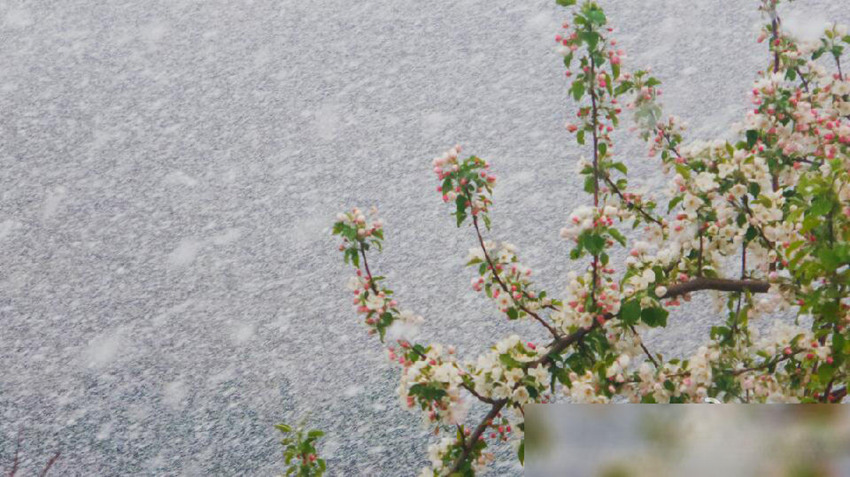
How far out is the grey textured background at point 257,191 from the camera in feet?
7.82

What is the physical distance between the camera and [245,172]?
320cm

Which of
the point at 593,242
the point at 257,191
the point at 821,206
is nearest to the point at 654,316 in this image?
the point at 593,242

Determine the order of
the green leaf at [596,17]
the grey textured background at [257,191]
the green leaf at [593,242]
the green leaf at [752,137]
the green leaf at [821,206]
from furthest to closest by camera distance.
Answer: the grey textured background at [257,191] < the green leaf at [752,137] < the green leaf at [596,17] < the green leaf at [593,242] < the green leaf at [821,206]

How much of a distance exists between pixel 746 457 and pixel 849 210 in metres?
0.59

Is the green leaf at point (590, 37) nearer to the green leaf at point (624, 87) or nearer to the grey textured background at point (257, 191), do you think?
the green leaf at point (624, 87)

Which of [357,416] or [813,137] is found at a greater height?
[813,137]

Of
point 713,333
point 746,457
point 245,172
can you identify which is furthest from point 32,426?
point 746,457

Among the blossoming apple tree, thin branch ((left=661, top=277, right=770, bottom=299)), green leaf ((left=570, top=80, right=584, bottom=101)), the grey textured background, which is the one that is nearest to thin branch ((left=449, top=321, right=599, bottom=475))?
the blossoming apple tree

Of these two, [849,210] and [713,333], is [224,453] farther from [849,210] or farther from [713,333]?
[849,210]

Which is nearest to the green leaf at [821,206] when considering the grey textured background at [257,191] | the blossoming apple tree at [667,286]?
the blossoming apple tree at [667,286]

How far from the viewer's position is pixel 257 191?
3117mm

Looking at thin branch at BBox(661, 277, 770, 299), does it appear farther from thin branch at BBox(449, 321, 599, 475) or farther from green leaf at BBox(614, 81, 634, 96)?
green leaf at BBox(614, 81, 634, 96)

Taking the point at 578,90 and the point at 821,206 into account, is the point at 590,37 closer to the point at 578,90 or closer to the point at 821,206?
the point at 578,90

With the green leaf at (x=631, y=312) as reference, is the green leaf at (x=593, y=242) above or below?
above
